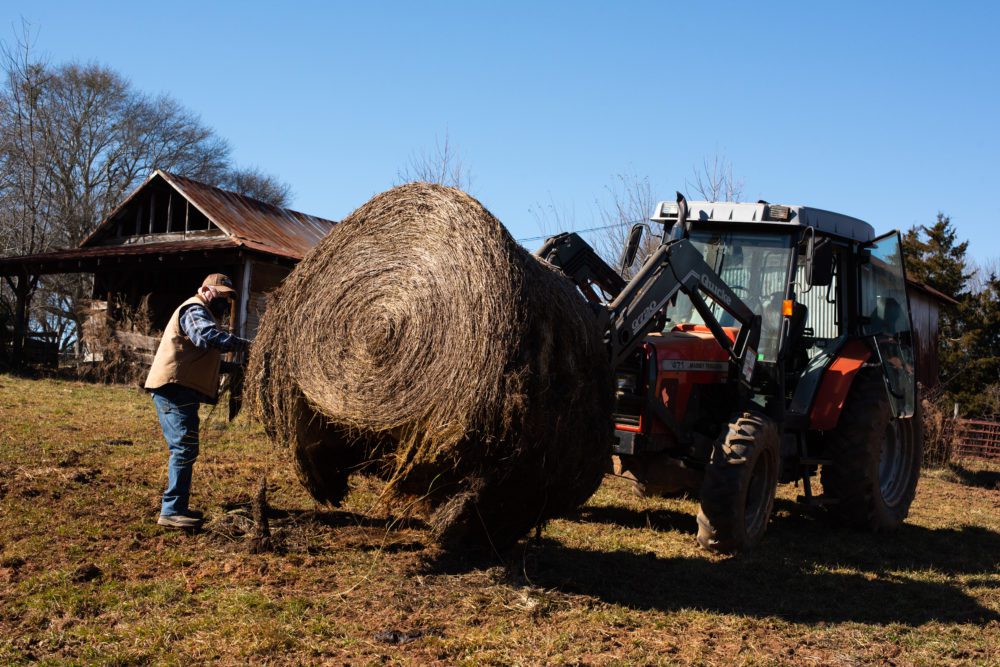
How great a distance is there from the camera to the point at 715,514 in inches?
233

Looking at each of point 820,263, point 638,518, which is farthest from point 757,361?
point 638,518

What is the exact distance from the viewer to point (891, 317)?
812cm

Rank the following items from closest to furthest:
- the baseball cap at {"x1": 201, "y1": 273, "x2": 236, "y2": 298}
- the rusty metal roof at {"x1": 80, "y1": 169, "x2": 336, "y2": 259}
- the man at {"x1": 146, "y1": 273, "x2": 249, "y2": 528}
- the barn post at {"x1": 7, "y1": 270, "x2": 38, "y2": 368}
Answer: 1. the man at {"x1": 146, "y1": 273, "x2": 249, "y2": 528}
2. the baseball cap at {"x1": 201, "y1": 273, "x2": 236, "y2": 298}
3. the barn post at {"x1": 7, "y1": 270, "x2": 38, "y2": 368}
4. the rusty metal roof at {"x1": 80, "y1": 169, "x2": 336, "y2": 259}

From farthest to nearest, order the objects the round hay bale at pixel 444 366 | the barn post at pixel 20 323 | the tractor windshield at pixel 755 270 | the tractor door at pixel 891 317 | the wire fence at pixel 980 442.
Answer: the barn post at pixel 20 323 < the wire fence at pixel 980 442 < the tractor door at pixel 891 317 < the tractor windshield at pixel 755 270 < the round hay bale at pixel 444 366

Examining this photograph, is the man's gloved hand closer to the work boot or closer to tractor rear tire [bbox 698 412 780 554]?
the work boot

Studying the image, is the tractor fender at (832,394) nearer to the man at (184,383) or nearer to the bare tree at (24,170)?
the man at (184,383)

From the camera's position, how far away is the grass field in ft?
13.1

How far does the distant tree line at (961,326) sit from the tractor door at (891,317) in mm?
18535

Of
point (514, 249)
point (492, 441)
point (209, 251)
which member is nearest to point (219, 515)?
point (492, 441)

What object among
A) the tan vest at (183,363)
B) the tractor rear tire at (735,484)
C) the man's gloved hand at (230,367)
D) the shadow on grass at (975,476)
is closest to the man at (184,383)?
the tan vest at (183,363)

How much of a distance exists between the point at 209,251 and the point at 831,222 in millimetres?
14718

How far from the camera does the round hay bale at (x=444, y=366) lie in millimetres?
4430

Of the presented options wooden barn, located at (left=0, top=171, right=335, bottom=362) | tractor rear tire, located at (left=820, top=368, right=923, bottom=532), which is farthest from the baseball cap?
wooden barn, located at (left=0, top=171, right=335, bottom=362)

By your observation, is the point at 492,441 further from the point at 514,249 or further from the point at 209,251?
the point at 209,251
